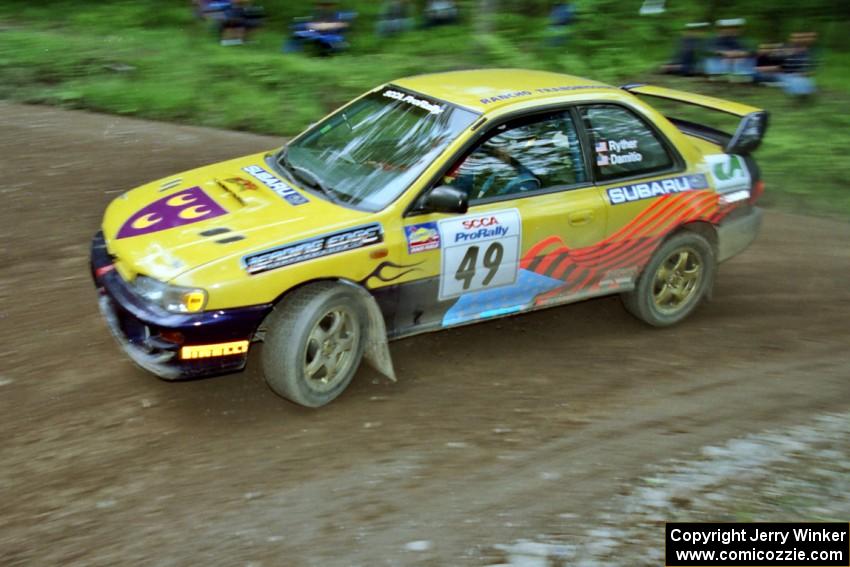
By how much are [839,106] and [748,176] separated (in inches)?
251

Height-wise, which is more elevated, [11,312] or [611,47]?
[611,47]

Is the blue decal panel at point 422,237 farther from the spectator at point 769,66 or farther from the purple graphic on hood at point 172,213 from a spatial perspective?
the spectator at point 769,66

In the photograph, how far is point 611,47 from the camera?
43.7 ft

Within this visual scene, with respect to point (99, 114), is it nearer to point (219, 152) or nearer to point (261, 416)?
point (219, 152)

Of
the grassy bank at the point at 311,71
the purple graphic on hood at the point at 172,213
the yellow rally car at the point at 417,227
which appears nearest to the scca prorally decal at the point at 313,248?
the yellow rally car at the point at 417,227

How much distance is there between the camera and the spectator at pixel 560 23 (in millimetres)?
13484

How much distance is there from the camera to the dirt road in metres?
3.85

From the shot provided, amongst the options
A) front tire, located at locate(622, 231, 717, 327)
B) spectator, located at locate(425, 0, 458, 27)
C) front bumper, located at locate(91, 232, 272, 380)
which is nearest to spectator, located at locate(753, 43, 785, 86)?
spectator, located at locate(425, 0, 458, 27)

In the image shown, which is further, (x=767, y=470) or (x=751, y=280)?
(x=751, y=280)

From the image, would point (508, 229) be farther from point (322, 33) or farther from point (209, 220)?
point (322, 33)

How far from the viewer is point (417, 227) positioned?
15.8ft

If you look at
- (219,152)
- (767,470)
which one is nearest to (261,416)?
(767,470)

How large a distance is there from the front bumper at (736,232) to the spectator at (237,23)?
962cm

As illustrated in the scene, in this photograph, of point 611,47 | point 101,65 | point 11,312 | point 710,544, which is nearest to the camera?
point 710,544
